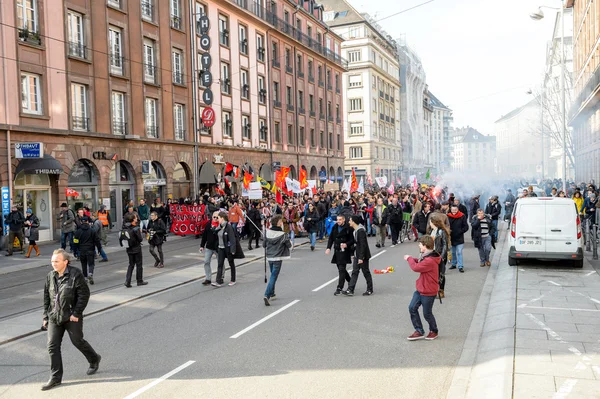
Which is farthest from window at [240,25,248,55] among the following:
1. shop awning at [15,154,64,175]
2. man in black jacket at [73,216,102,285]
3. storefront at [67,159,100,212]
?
man in black jacket at [73,216,102,285]

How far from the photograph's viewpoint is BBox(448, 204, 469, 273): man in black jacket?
14.0 meters

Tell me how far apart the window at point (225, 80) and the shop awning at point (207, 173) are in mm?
5402

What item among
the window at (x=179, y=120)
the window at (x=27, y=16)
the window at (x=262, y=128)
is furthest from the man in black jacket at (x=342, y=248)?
the window at (x=262, y=128)

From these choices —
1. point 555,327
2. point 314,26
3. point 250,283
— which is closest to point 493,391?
point 555,327

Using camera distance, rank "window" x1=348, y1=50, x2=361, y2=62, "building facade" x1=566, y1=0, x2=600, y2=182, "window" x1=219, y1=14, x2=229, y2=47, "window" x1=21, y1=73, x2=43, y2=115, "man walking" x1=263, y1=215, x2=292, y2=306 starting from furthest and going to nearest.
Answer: "window" x1=348, y1=50, x2=361, y2=62 < "window" x1=219, y1=14, x2=229, y2=47 < "building facade" x1=566, y1=0, x2=600, y2=182 < "window" x1=21, y1=73, x2=43, y2=115 < "man walking" x1=263, y1=215, x2=292, y2=306

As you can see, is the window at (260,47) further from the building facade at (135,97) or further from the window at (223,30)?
the window at (223,30)

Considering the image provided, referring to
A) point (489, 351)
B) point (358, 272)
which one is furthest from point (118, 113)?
point (489, 351)

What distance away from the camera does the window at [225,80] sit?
121ft

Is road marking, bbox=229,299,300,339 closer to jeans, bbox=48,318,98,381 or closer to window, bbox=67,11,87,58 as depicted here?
jeans, bbox=48,318,98,381

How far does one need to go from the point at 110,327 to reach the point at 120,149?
19599mm

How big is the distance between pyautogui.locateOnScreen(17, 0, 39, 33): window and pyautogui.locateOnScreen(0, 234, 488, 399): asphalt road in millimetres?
15693

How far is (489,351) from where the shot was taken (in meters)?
7.15

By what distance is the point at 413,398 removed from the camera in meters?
5.85

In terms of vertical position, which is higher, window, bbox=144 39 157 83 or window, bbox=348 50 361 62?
window, bbox=348 50 361 62
